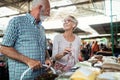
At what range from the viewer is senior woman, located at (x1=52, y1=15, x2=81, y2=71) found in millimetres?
2616

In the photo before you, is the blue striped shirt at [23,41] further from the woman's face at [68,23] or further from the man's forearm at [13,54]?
the woman's face at [68,23]

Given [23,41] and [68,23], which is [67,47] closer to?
[68,23]

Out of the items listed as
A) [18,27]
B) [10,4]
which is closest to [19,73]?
[18,27]

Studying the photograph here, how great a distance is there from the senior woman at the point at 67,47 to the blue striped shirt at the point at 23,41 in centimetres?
55

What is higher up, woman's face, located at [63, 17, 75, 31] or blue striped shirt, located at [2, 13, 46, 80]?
woman's face, located at [63, 17, 75, 31]

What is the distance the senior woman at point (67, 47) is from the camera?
8.58 ft

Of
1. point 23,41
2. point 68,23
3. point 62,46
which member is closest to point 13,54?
point 23,41

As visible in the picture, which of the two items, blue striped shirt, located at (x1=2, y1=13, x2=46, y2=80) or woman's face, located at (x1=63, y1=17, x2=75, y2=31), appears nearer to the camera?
blue striped shirt, located at (x1=2, y1=13, x2=46, y2=80)

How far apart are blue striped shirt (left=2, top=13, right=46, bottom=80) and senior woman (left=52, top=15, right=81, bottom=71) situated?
55 centimetres

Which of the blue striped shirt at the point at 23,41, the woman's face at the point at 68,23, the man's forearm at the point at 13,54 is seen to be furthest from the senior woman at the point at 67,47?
the man's forearm at the point at 13,54

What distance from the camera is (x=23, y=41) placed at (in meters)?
2.01

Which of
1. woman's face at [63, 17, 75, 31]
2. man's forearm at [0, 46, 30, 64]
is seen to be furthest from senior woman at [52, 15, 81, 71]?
man's forearm at [0, 46, 30, 64]

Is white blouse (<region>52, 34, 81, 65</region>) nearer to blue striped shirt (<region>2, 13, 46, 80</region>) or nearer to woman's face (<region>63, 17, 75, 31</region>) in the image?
woman's face (<region>63, 17, 75, 31</region>)

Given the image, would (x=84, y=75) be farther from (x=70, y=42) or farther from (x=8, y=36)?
(x=70, y=42)
